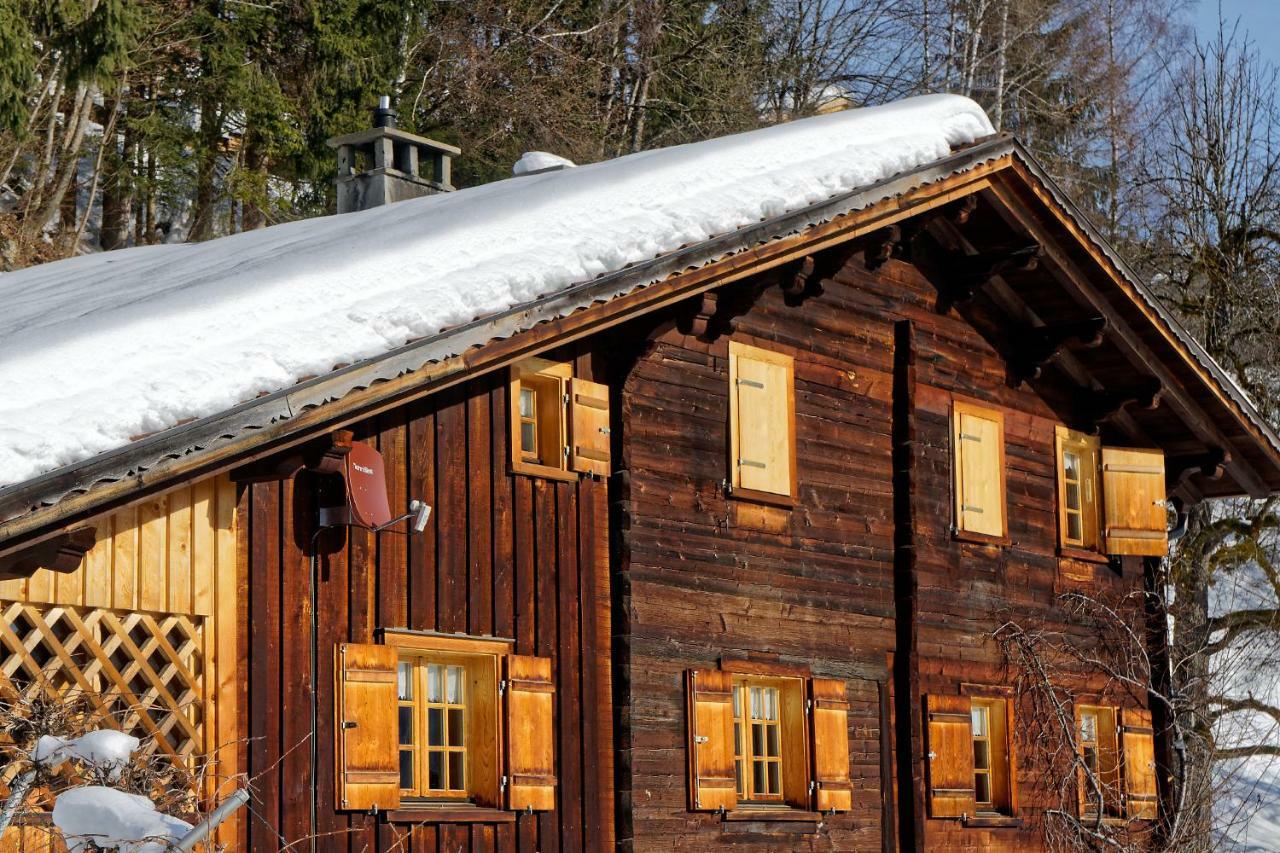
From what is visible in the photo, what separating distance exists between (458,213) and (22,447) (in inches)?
157

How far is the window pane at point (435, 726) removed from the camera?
938 centimetres

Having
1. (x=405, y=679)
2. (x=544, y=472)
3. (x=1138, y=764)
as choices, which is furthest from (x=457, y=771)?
(x=1138, y=764)

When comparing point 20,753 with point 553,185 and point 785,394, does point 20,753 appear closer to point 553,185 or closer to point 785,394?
point 553,185

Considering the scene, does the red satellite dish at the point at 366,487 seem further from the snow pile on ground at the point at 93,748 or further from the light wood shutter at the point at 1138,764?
the light wood shutter at the point at 1138,764

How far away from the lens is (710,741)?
34.8 feet

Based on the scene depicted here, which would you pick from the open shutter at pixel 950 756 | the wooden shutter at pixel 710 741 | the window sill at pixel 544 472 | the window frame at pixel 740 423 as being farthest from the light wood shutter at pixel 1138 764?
the window sill at pixel 544 472

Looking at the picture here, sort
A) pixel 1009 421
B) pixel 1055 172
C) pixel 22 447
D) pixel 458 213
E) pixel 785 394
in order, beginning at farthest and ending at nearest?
1. pixel 1055 172
2. pixel 1009 421
3. pixel 785 394
4. pixel 458 213
5. pixel 22 447

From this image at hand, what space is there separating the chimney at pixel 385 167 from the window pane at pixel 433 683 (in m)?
5.77

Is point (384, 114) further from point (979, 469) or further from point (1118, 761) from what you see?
point (1118, 761)

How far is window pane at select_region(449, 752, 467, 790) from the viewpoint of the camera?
31.1 feet

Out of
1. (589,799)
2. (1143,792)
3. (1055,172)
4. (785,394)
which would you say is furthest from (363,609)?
(1055,172)

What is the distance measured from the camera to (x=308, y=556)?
28.5ft

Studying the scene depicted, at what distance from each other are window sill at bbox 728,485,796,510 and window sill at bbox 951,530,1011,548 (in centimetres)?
190

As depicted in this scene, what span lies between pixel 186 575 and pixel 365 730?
128 centimetres
